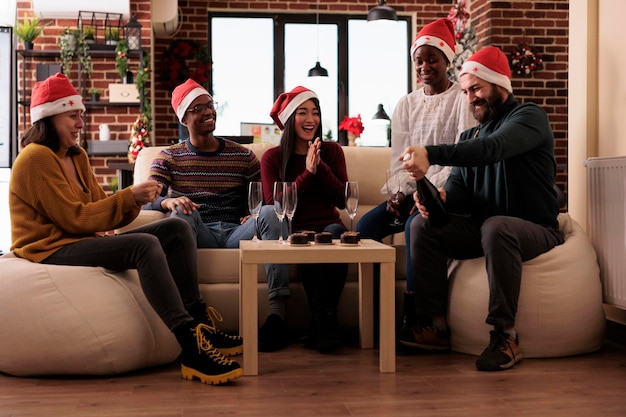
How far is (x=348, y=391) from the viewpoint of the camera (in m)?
2.51

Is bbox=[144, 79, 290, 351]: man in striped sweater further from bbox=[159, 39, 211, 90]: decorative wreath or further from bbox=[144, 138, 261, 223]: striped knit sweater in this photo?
bbox=[159, 39, 211, 90]: decorative wreath

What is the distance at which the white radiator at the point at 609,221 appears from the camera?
3104mm

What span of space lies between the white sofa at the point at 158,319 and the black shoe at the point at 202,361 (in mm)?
202

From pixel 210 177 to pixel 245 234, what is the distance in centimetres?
38

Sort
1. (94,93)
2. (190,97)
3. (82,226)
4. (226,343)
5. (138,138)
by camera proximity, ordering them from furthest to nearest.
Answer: (94,93), (138,138), (190,97), (226,343), (82,226)

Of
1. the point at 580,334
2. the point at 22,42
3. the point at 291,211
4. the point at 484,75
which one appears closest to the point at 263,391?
the point at 291,211

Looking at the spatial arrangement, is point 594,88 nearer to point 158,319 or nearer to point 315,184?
point 315,184

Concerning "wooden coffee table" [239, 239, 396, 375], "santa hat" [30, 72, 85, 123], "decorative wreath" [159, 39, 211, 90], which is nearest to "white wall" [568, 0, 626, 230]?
"wooden coffee table" [239, 239, 396, 375]

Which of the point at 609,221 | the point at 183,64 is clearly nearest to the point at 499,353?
the point at 609,221

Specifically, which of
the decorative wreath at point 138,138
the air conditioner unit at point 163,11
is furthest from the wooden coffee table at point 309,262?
the air conditioner unit at point 163,11

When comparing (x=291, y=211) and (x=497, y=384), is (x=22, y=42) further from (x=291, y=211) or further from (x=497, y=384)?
(x=497, y=384)

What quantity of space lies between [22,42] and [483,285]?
4.97 meters

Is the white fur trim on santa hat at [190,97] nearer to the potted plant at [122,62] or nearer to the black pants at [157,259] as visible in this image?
the black pants at [157,259]

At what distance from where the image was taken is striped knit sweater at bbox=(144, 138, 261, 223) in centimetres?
366
